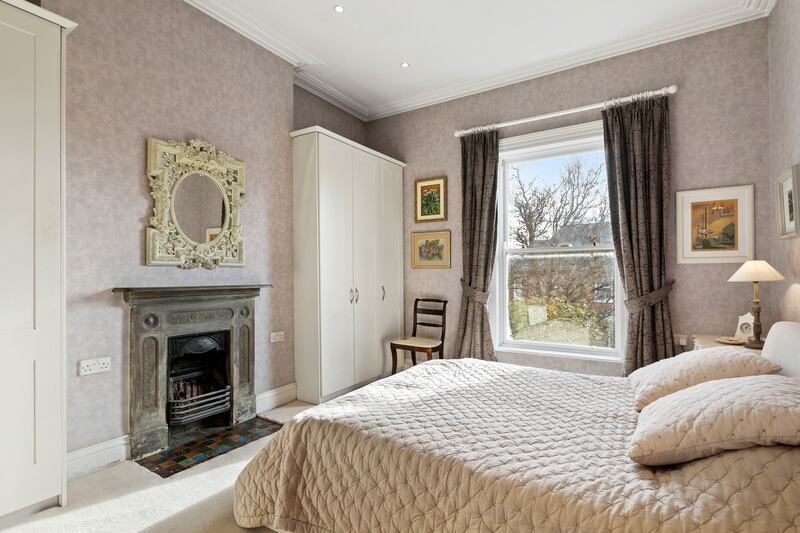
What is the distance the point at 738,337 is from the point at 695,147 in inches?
60.0

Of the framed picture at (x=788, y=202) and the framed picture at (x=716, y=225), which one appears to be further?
the framed picture at (x=716, y=225)

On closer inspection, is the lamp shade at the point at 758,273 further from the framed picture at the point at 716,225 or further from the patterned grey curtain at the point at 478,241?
the patterned grey curtain at the point at 478,241

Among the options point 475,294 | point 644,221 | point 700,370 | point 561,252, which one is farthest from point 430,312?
point 700,370

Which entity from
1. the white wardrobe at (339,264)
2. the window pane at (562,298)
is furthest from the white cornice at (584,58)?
the window pane at (562,298)

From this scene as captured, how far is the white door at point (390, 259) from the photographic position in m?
4.46

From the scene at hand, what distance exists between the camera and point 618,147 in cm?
350

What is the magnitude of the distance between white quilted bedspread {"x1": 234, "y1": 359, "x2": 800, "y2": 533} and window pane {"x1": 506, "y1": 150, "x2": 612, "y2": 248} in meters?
2.09

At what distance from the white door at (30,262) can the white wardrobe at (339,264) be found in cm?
188

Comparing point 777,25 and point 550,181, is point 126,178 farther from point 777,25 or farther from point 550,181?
point 777,25

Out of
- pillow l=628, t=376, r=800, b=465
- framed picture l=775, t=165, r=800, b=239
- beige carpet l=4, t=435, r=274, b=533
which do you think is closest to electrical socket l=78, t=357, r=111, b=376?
beige carpet l=4, t=435, r=274, b=533

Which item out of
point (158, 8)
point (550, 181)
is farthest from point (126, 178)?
point (550, 181)

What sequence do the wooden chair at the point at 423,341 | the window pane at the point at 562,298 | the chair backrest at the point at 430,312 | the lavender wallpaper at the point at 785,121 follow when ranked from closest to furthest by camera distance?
1. the lavender wallpaper at the point at 785,121
2. the window pane at the point at 562,298
3. the wooden chair at the point at 423,341
4. the chair backrest at the point at 430,312

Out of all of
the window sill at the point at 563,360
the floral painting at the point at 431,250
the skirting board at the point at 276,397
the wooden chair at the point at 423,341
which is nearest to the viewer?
the skirting board at the point at 276,397

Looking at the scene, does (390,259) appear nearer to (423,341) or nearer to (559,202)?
(423,341)
